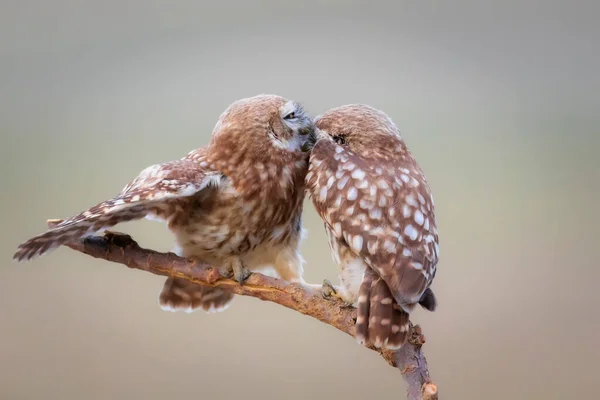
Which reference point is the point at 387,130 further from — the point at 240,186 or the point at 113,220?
the point at 113,220

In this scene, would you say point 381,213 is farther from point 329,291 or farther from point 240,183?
point 240,183

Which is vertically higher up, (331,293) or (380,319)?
(331,293)

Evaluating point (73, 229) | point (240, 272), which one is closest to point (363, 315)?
point (240, 272)

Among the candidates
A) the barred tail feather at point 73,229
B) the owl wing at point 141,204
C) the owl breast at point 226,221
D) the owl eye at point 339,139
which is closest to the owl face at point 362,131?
the owl eye at point 339,139

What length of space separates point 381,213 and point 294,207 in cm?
39

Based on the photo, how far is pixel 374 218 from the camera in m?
1.69

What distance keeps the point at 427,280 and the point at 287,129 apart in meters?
0.61

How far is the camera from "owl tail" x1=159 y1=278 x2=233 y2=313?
2.14 meters

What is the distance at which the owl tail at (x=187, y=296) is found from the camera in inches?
84.1

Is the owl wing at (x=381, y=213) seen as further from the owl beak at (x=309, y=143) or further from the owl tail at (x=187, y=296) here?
the owl tail at (x=187, y=296)

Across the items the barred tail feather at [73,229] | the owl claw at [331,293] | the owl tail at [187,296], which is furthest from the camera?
the owl tail at [187,296]

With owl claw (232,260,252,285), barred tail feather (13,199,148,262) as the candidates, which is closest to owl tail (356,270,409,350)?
owl claw (232,260,252,285)

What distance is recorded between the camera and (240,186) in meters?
1.90

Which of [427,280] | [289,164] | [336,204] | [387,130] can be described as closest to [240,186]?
[289,164]
